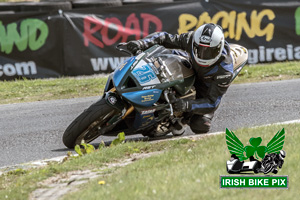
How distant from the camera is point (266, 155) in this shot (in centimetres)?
500

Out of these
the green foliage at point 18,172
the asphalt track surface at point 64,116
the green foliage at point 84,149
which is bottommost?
the asphalt track surface at point 64,116

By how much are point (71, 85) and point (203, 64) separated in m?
5.95

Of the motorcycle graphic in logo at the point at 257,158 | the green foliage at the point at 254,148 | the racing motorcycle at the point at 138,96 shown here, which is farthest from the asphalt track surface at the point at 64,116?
the motorcycle graphic in logo at the point at 257,158

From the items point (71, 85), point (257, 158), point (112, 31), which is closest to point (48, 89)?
point (71, 85)

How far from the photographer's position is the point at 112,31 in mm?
13773

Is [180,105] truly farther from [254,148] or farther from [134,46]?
[254,148]

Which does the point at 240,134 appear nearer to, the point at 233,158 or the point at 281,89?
the point at 233,158

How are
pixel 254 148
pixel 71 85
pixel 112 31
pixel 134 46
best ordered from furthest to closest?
pixel 112 31
pixel 71 85
pixel 134 46
pixel 254 148

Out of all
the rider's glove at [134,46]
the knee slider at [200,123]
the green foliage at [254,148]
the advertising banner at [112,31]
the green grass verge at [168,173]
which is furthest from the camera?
the advertising banner at [112,31]

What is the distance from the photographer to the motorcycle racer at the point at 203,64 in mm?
6871

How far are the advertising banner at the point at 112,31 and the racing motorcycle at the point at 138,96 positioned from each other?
6540 millimetres

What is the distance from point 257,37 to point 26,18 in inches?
218

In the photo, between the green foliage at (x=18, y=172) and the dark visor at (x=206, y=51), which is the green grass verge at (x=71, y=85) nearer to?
the dark visor at (x=206, y=51)

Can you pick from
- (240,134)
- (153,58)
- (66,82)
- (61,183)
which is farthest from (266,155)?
(66,82)
